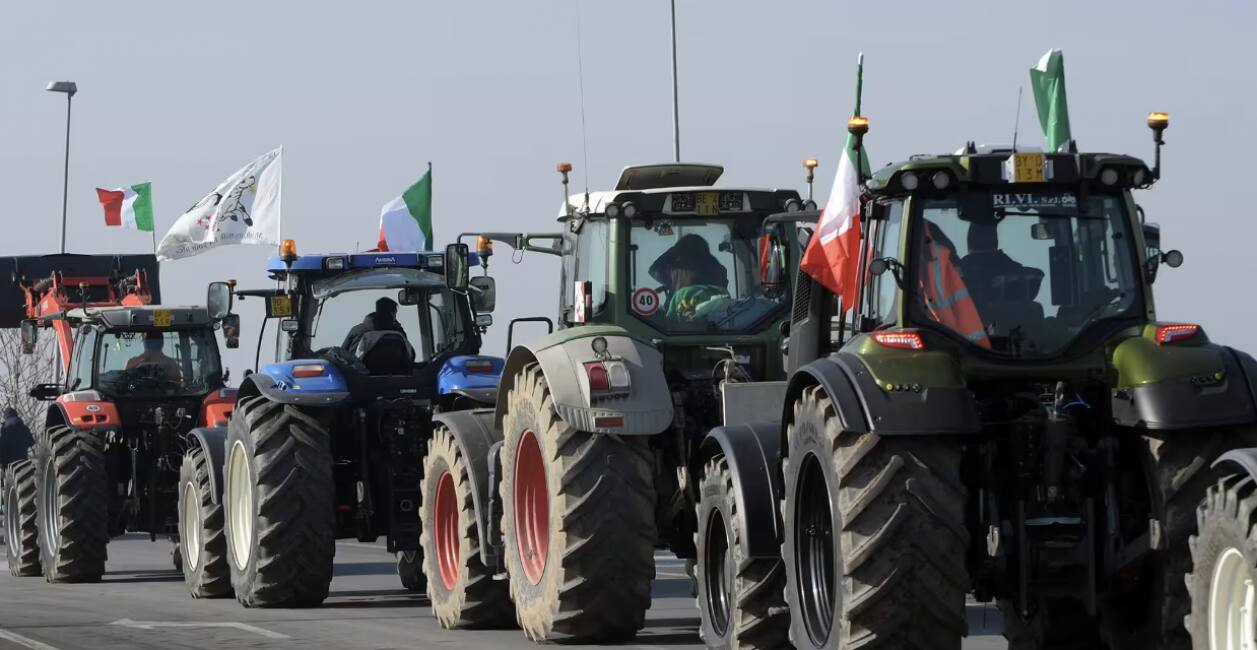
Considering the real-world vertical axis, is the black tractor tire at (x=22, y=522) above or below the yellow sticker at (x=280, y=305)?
below

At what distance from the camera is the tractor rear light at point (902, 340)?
942cm

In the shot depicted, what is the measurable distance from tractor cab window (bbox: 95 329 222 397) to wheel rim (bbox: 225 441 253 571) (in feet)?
13.7

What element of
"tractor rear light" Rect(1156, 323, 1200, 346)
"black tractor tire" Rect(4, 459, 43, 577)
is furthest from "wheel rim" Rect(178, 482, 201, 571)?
"tractor rear light" Rect(1156, 323, 1200, 346)

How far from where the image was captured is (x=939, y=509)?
9.00m

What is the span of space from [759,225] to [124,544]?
16807mm

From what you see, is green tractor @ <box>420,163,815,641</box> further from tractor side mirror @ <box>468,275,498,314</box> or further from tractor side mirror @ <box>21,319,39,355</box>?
tractor side mirror @ <box>21,319,39,355</box>

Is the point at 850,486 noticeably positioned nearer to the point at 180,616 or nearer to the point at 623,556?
the point at 623,556

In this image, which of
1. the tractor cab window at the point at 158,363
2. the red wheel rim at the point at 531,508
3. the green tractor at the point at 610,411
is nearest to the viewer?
the green tractor at the point at 610,411

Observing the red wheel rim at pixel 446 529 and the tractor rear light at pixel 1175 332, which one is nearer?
the tractor rear light at pixel 1175 332

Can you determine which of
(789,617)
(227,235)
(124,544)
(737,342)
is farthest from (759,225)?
(124,544)

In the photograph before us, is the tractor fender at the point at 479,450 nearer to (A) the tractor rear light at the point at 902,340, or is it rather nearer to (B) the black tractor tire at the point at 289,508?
(B) the black tractor tire at the point at 289,508

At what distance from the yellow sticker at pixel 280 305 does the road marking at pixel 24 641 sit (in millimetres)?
3844

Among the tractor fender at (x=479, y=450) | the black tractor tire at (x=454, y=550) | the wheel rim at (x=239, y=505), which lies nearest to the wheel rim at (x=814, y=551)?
the tractor fender at (x=479, y=450)

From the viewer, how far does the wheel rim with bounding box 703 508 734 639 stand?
11492 millimetres
